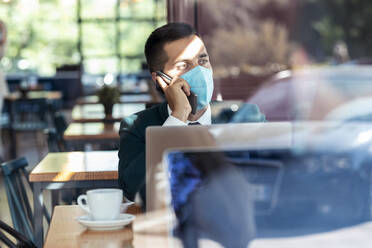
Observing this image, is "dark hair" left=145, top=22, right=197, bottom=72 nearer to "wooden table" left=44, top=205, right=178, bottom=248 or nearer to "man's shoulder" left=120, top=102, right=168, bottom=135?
"man's shoulder" left=120, top=102, right=168, bottom=135

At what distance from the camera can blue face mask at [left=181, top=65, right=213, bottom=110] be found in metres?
1.84

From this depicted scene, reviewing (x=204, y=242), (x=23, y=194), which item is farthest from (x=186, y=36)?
(x=204, y=242)

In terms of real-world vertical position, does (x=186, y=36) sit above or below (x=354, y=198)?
above

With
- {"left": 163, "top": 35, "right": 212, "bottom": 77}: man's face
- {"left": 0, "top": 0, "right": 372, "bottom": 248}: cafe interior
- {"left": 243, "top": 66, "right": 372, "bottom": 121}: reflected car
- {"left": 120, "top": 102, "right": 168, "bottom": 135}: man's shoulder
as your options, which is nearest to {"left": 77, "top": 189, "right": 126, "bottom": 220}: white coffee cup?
{"left": 0, "top": 0, "right": 372, "bottom": 248}: cafe interior

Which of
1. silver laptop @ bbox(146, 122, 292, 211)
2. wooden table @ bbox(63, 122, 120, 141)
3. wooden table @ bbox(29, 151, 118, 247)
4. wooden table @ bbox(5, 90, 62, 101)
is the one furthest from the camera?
wooden table @ bbox(5, 90, 62, 101)

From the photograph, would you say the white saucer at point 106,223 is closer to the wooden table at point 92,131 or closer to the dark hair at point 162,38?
the dark hair at point 162,38

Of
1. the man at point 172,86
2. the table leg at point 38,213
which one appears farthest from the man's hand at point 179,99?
the table leg at point 38,213

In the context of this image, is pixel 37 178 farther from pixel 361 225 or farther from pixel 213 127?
pixel 361 225

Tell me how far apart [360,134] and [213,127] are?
20.2 inches

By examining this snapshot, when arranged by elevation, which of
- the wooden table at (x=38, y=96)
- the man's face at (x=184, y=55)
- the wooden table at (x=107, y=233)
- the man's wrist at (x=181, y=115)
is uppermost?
the man's face at (x=184, y=55)

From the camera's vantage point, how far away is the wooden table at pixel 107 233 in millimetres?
1054

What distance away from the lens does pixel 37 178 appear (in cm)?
232

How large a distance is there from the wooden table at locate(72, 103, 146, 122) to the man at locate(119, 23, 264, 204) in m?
2.52

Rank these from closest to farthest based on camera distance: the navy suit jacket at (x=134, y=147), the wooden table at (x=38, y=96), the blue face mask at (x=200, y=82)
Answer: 1. the navy suit jacket at (x=134, y=147)
2. the blue face mask at (x=200, y=82)
3. the wooden table at (x=38, y=96)
